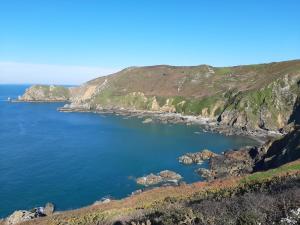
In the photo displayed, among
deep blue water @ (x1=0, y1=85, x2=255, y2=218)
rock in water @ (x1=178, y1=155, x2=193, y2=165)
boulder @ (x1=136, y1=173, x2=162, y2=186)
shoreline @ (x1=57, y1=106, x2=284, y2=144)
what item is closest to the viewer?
deep blue water @ (x1=0, y1=85, x2=255, y2=218)

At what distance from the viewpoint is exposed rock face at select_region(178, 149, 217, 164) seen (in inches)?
3755

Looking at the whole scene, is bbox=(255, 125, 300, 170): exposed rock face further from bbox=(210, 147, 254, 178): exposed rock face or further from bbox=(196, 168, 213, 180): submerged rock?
bbox=(196, 168, 213, 180): submerged rock

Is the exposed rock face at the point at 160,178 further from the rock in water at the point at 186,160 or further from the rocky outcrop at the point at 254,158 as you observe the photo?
the rock in water at the point at 186,160

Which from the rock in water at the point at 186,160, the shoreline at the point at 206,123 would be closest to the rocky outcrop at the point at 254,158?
the rock in water at the point at 186,160

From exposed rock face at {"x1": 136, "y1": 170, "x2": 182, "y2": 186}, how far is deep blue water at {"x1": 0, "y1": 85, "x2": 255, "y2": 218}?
2107mm

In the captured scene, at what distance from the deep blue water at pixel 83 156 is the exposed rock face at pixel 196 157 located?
2.39 meters

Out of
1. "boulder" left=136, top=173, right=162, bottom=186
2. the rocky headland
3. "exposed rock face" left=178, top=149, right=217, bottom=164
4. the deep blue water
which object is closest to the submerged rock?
the rocky headland

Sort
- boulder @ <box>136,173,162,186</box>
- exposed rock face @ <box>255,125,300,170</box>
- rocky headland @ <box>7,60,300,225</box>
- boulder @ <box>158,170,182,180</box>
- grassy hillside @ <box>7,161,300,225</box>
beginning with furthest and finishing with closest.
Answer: boulder @ <box>158,170,182,180</box> < boulder @ <box>136,173,162,186</box> < exposed rock face @ <box>255,125,300,170</box> < rocky headland @ <box>7,60,300,225</box> < grassy hillside @ <box>7,161,300,225</box>

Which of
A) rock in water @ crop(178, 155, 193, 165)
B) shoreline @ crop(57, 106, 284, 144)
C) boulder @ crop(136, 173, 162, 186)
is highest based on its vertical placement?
→ shoreline @ crop(57, 106, 284, 144)

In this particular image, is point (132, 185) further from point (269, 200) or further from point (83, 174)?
point (269, 200)

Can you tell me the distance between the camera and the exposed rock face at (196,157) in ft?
313

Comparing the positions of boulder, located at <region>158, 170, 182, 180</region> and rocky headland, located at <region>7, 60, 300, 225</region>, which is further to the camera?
boulder, located at <region>158, 170, 182, 180</region>

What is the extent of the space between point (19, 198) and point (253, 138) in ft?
278

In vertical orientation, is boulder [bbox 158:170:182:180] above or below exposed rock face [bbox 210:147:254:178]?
below
